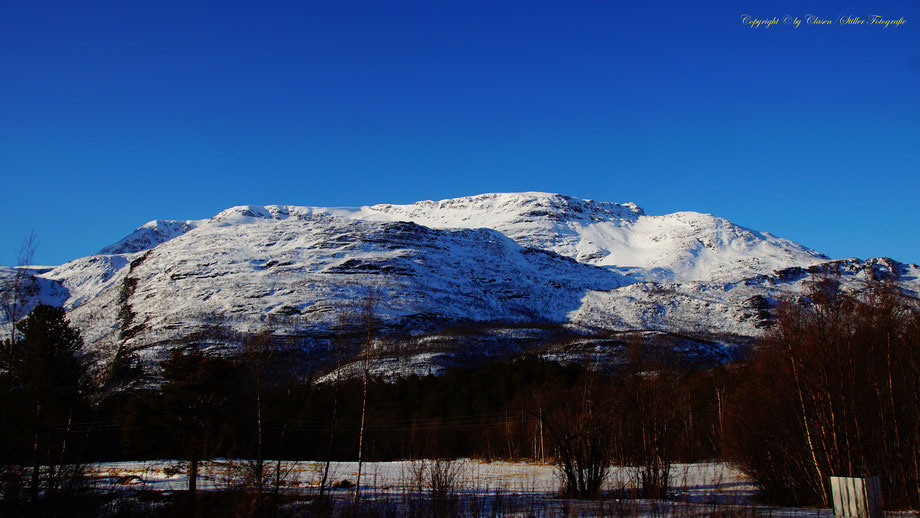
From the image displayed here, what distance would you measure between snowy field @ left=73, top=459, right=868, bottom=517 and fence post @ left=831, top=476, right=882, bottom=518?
1522 mm

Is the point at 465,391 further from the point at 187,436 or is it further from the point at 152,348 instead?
the point at 152,348

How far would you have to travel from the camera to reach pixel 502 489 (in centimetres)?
2628

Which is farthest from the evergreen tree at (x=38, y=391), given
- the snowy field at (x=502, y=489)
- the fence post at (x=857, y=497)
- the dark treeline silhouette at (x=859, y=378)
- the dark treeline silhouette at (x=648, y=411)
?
the dark treeline silhouette at (x=859, y=378)

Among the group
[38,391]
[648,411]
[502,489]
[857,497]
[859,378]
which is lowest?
[502,489]

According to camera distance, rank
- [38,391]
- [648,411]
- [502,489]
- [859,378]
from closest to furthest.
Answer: [859,378]
[38,391]
[502,489]
[648,411]

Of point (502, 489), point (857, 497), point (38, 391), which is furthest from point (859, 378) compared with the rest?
point (38, 391)

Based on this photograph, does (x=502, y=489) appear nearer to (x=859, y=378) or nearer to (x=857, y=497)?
(x=859, y=378)

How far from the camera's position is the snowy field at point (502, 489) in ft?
50.7

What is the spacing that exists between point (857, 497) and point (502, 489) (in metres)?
15.4

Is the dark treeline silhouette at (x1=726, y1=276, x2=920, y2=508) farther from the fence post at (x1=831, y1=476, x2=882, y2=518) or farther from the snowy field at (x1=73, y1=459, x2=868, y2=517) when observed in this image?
the fence post at (x1=831, y1=476, x2=882, y2=518)

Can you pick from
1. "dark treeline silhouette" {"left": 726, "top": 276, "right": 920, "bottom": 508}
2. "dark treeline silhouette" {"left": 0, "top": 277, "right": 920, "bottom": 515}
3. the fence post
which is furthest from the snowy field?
"dark treeline silhouette" {"left": 726, "top": 276, "right": 920, "bottom": 508}

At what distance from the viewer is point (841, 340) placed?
1859cm

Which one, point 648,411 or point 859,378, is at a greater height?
point 859,378

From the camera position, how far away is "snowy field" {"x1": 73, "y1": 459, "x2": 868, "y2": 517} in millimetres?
15453
